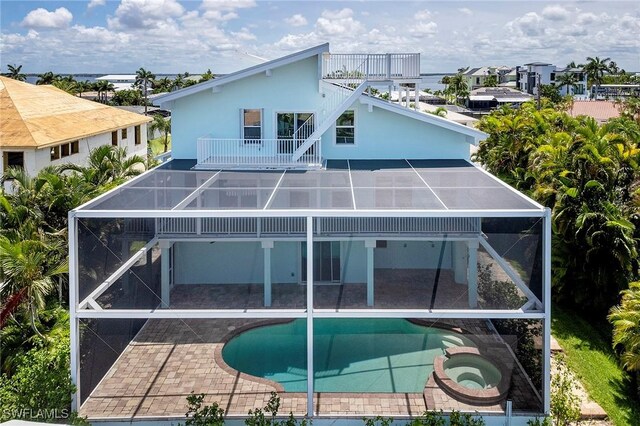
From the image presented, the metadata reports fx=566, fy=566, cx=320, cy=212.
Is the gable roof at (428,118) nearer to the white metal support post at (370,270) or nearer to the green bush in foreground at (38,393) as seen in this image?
the white metal support post at (370,270)

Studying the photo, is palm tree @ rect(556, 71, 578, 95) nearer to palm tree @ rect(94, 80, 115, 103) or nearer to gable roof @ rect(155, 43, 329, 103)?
palm tree @ rect(94, 80, 115, 103)

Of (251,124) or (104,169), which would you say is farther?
(251,124)

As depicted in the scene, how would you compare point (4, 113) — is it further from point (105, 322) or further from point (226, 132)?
point (105, 322)

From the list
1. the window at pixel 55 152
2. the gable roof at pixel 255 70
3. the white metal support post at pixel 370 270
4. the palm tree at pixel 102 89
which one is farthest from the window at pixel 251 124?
the palm tree at pixel 102 89

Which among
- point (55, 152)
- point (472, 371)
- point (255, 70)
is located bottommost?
point (472, 371)

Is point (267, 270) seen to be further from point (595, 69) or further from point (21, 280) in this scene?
point (595, 69)

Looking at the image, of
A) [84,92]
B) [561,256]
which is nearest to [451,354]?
[561,256]

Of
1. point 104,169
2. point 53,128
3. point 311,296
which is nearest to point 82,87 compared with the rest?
point 53,128
